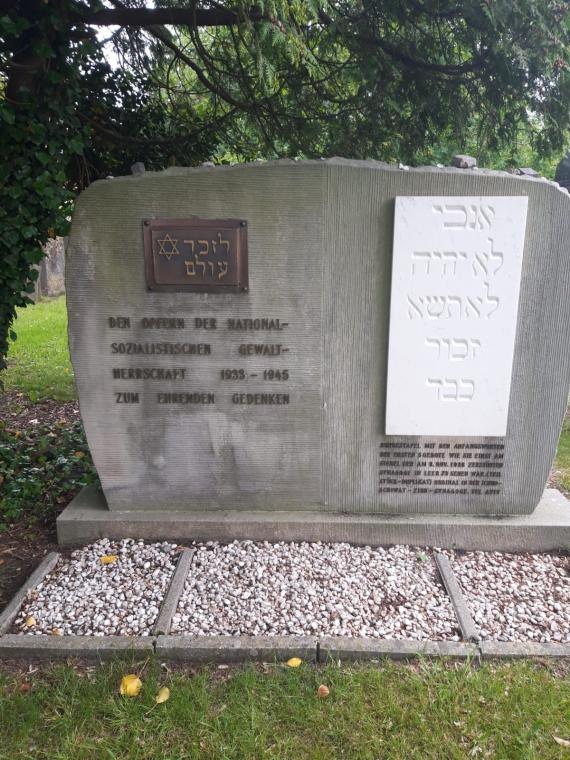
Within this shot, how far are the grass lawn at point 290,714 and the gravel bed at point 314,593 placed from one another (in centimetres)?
→ 22

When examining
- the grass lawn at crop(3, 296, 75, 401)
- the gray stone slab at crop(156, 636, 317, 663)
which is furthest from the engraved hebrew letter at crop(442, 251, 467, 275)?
the grass lawn at crop(3, 296, 75, 401)

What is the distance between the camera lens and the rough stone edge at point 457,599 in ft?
9.03

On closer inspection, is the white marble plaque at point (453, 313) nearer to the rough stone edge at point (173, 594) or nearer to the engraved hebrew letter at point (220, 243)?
the engraved hebrew letter at point (220, 243)

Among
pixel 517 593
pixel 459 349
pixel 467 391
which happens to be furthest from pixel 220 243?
pixel 517 593

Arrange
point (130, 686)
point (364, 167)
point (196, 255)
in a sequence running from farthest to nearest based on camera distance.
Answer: point (196, 255) → point (364, 167) → point (130, 686)

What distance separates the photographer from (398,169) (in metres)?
3.17

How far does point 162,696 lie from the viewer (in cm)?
243

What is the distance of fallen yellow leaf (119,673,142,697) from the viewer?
96.2 inches

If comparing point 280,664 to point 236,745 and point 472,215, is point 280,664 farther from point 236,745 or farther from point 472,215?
point 472,215

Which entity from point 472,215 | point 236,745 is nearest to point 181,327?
point 472,215

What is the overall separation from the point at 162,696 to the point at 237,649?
1.28 ft

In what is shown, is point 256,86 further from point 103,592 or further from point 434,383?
point 103,592

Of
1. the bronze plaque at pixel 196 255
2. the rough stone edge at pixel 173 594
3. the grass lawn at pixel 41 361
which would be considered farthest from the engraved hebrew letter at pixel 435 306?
the grass lawn at pixel 41 361

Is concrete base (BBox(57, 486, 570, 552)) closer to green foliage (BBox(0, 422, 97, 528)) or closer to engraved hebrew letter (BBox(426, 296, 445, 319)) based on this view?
green foliage (BBox(0, 422, 97, 528))
